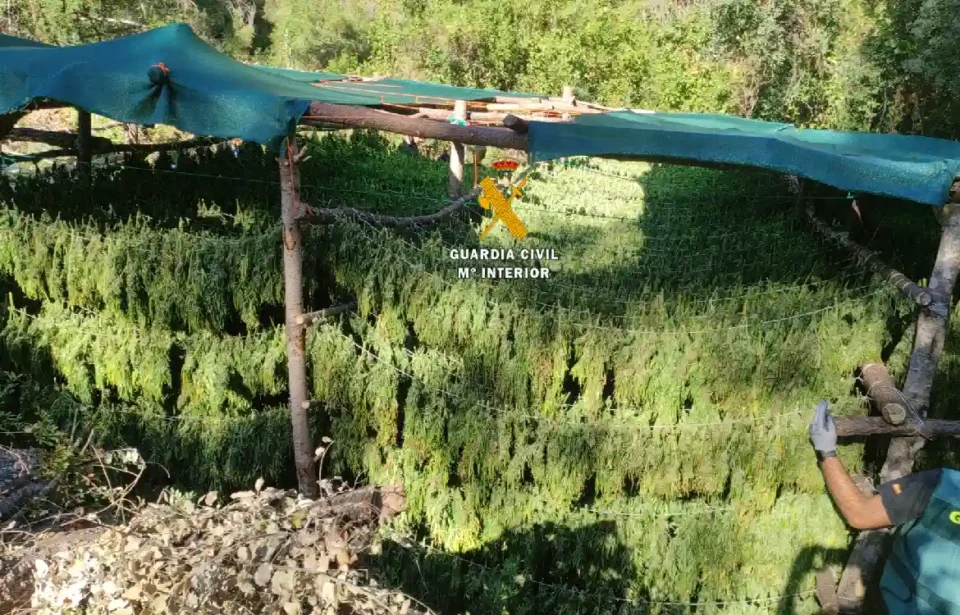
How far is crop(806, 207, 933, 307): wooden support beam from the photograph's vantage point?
11.0 ft

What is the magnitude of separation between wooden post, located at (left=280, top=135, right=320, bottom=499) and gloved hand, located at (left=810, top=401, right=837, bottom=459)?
233cm

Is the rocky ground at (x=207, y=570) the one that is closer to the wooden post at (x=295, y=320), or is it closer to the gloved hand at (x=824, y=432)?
Result: the wooden post at (x=295, y=320)

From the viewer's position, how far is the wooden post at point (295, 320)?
3.43 metres

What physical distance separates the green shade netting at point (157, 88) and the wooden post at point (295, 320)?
7.2 inches

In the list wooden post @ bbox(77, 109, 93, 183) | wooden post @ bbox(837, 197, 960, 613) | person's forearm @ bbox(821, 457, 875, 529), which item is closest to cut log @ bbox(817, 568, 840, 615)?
wooden post @ bbox(837, 197, 960, 613)

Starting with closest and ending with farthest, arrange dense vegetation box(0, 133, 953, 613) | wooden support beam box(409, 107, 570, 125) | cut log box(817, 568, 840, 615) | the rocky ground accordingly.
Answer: the rocky ground, dense vegetation box(0, 133, 953, 613), cut log box(817, 568, 840, 615), wooden support beam box(409, 107, 570, 125)

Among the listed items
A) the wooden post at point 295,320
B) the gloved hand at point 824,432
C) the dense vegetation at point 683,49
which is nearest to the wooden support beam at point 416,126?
the wooden post at point 295,320

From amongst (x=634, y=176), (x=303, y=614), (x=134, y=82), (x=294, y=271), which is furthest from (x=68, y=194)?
(x=634, y=176)

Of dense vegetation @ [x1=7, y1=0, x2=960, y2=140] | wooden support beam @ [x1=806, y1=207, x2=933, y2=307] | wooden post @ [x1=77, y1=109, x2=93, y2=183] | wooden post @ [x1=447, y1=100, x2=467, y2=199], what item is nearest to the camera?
wooden support beam @ [x1=806, y1=207, x2=933, y2=307]

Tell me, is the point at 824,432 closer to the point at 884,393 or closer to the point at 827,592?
the point at 884,393

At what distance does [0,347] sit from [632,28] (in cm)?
1359

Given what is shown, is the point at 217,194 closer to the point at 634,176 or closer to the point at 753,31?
the point at 634,176

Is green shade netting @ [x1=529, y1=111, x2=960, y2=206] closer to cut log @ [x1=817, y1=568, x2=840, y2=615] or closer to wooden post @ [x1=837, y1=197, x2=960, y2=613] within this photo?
wooden post @ [x1=837, y1=197, x2=960, y2=613]

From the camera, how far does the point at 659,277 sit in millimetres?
4949
